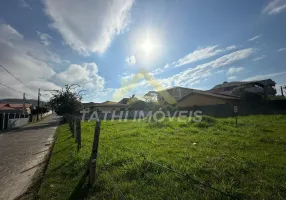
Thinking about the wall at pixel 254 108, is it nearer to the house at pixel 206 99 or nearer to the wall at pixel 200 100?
the house at pixel 206 99

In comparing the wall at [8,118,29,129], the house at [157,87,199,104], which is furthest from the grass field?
the house at [157,87,199,104]

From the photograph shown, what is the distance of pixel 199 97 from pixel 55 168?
99.2 feet

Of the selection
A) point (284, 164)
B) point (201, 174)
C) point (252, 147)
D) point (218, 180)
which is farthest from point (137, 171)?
point (252, 147)

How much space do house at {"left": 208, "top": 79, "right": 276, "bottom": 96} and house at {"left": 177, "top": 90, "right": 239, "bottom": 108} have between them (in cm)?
1800

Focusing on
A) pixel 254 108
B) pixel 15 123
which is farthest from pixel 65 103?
pixel 254 108

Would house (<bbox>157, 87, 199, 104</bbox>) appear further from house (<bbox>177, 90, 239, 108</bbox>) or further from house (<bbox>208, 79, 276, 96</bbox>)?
house (<bbox>177, 90, 239, 108</bbox>)

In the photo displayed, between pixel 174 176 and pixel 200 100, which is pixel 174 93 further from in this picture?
pixel 174 176

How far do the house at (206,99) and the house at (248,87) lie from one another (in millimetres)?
17998

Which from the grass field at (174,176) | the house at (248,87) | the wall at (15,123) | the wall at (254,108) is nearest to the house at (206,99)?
the wall at (254,108)

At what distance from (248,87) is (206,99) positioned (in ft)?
87.1

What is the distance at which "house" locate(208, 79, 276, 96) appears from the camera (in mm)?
49362

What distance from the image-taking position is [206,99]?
31922 millimetres

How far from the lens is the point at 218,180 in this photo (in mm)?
4137

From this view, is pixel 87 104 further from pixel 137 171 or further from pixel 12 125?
pixel 137 171
